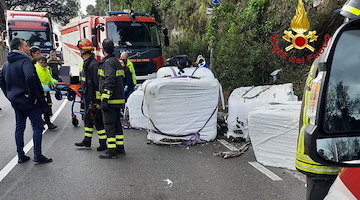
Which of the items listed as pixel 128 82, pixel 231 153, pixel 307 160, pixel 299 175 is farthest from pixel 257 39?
pixel 307 160

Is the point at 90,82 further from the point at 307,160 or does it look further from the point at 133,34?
the point at 133,34

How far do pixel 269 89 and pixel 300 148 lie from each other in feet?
12.7

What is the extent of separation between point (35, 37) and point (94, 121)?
592 inches

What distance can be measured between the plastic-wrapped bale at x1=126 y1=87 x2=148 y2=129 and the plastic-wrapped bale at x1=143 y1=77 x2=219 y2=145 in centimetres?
111

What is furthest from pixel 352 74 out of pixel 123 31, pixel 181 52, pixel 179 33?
pixel 179 33

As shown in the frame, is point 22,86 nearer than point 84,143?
Yes

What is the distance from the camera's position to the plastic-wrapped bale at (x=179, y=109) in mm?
5406

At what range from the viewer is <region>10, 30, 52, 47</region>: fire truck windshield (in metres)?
17.5

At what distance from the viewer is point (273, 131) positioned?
14.3 ft

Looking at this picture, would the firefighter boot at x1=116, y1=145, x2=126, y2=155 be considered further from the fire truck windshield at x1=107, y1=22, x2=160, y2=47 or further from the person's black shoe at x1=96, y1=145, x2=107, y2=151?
the fire truck windshield at x1=107, y1=22, x2=160, y2=47

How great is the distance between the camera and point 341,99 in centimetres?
119

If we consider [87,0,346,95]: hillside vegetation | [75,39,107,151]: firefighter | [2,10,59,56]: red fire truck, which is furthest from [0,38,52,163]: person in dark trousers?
[2,10,59,56]: red fire truck

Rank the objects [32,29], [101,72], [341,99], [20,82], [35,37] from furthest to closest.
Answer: [35,37]
[32,29]
[101,72]
[20,82]
[341,99]

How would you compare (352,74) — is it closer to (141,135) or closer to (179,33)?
(141,135)
